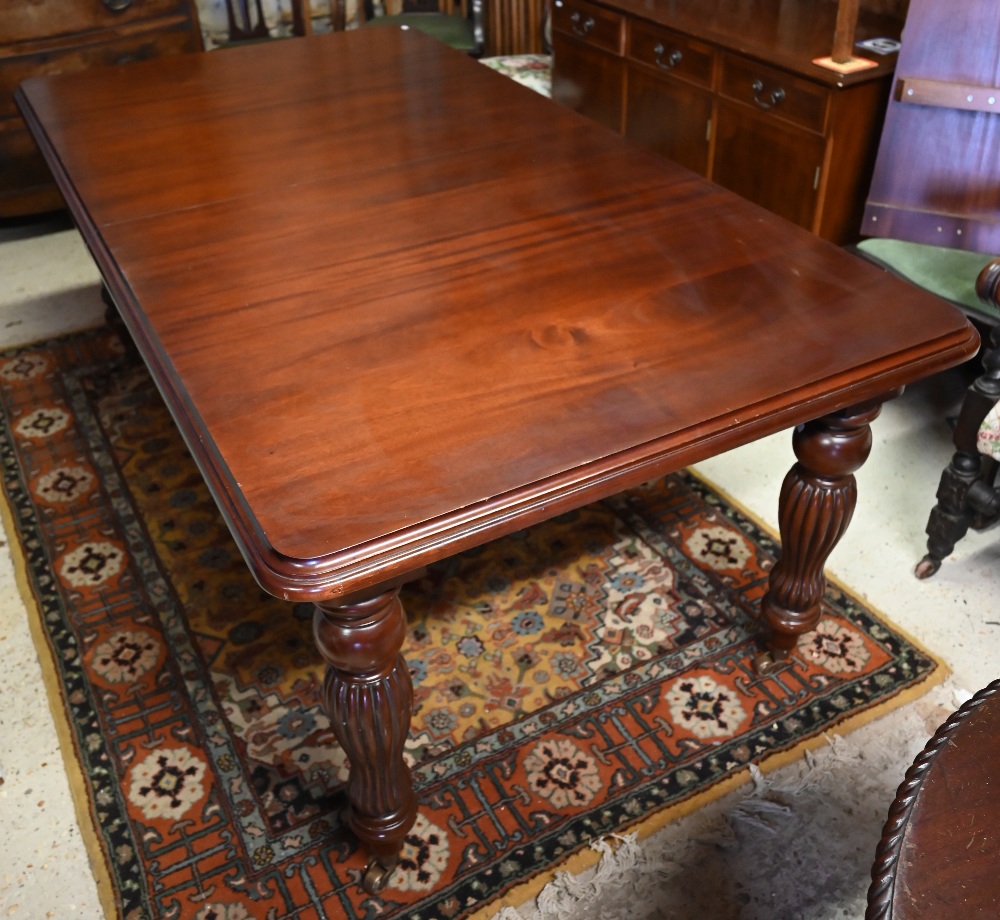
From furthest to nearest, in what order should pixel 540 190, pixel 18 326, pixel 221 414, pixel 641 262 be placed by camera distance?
pixel 18 326 → pixel 540 190 → pixel 641 262 → pixel 221 414

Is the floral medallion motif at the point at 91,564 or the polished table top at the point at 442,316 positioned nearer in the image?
the polished table top at the point at 442,316

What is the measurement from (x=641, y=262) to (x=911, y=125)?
1078 millimetres

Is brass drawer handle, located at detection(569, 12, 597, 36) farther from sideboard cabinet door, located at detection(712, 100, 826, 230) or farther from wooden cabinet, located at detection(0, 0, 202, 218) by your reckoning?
wooden cabinet, located at detection(0, 0, 202, 218)

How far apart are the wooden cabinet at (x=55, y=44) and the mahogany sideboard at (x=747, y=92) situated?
4.45ft

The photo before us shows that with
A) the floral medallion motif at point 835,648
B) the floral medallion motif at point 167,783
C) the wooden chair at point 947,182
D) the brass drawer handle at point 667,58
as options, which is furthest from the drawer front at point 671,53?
the floral medallion motif at point 167,783

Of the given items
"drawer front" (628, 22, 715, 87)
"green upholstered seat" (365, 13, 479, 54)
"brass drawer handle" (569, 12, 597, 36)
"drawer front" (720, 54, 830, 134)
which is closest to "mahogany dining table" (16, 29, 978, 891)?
"drawer front" (720, 54, 830, 134)

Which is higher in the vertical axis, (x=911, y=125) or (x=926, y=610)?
(x=911, y=125)

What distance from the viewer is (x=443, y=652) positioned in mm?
1978

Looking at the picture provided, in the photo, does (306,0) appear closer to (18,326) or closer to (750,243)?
(18,326)

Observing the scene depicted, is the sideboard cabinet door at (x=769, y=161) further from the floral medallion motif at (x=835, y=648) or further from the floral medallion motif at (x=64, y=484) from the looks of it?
the floral medallion motif at (x=64, y=484)

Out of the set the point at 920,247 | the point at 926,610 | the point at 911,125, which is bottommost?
the point at 926,610

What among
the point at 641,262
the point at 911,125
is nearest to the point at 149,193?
the point at 641,262

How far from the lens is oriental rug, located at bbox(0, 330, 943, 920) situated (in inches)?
63.5

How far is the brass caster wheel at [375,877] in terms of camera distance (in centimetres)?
154
